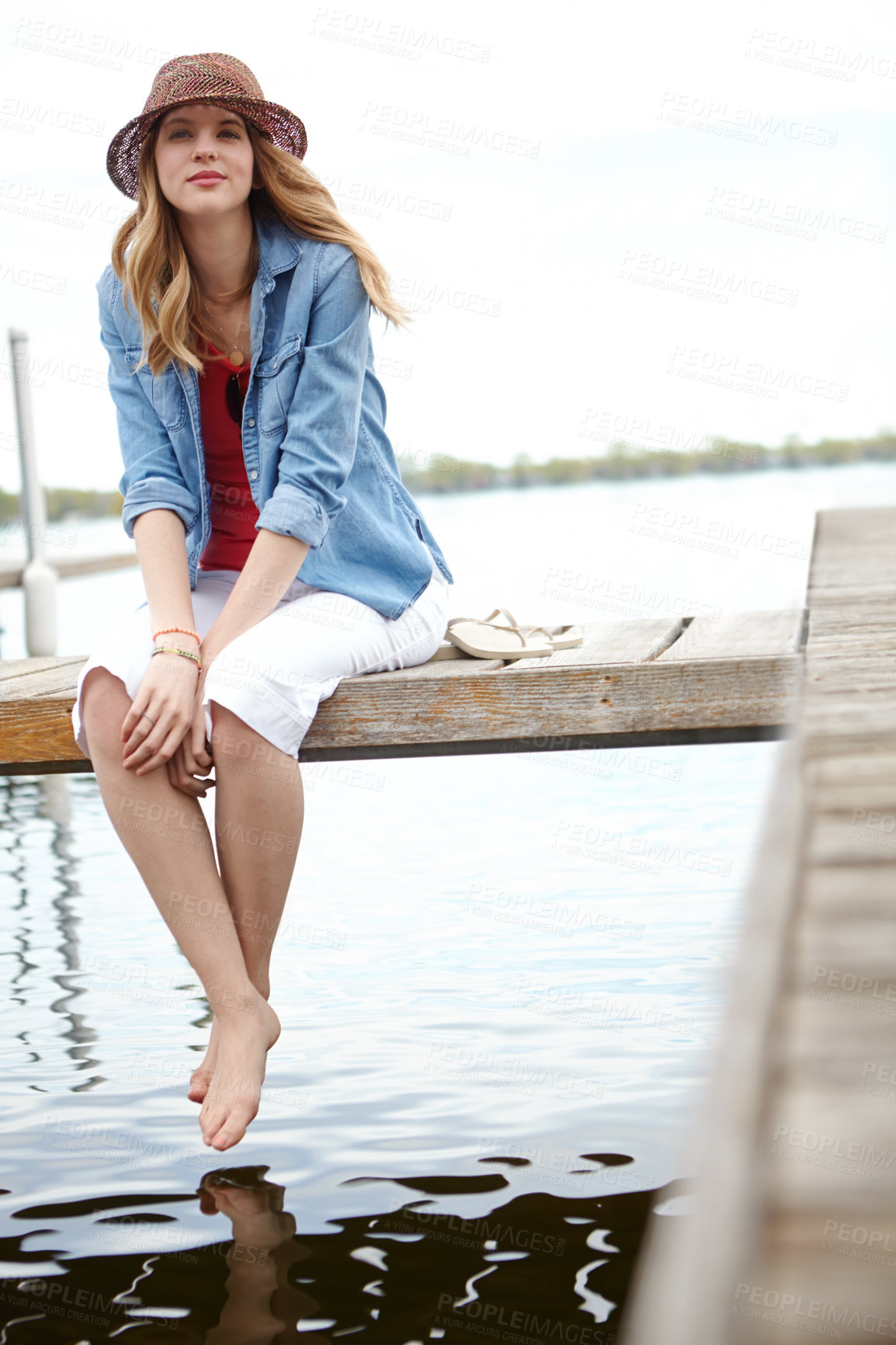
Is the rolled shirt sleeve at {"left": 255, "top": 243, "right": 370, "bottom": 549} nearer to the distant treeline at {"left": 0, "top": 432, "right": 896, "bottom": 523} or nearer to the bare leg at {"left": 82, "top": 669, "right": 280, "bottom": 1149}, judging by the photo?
the bare leg at {"left": 82, "top": 669, "right": 280, "bottom": 1149}

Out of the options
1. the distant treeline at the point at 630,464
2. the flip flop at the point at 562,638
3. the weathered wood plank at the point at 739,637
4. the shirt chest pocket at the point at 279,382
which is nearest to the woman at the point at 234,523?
the shirt chest pocket at the point at 279,382

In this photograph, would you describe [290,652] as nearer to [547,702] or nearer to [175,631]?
[175,631]

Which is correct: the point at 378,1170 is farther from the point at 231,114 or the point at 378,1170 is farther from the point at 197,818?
the point at 231,114

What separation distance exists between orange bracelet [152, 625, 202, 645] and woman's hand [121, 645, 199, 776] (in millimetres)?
88

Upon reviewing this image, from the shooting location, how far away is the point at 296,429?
196 cm

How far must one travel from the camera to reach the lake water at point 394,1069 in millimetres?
1467

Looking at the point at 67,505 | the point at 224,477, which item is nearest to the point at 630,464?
the point at 67,505

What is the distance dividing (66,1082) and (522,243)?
4078mm

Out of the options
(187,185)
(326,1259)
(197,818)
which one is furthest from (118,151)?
(326,1259)

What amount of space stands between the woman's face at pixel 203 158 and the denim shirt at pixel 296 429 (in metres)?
0.10

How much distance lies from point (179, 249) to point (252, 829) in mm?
939

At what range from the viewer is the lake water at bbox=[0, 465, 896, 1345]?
147 centimetres

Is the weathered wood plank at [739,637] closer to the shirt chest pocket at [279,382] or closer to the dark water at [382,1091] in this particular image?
the dark water at [382,1091]

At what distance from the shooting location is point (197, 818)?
71.4 inches
